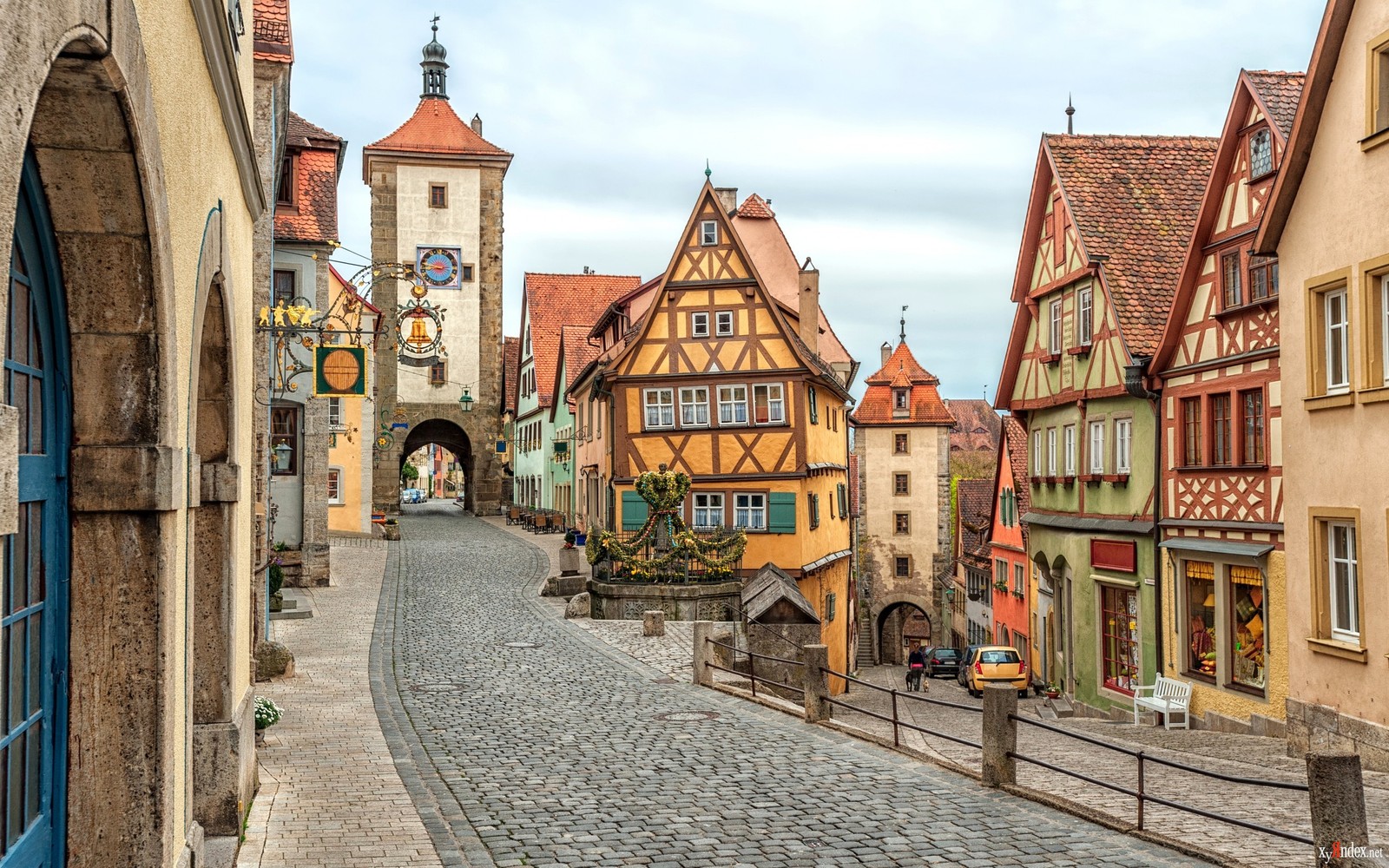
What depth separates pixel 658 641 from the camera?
70.2 ft

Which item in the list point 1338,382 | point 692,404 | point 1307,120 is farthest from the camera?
point 692,404

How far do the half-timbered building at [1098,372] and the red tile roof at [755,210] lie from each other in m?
16.2

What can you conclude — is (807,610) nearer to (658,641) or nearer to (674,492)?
(658,641)

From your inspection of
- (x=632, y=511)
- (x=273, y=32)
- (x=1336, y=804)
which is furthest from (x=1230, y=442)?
(x=632, y=511)

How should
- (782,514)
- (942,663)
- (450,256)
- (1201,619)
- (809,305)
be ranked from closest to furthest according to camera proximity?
(1201,619), (782,514), (809,305), (942,663), (450,256)

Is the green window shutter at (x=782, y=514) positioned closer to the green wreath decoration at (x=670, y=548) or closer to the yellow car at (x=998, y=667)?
the green wreath decoration at (x=670, y=548)

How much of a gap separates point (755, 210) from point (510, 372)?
29.2 meters

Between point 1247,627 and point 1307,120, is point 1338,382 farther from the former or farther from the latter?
point 1247,627

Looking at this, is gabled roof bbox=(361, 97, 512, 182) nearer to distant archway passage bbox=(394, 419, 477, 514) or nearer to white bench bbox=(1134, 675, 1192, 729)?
distant archway passage bbox=(394, 419, 477, 514)

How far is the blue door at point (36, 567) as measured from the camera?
4039 mm

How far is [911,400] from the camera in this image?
177ft

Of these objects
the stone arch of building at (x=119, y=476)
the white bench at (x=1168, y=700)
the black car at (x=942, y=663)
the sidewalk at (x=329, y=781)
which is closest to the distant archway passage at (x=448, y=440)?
the black car at (x=942, y=663)

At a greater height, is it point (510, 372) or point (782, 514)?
point (510, 372)

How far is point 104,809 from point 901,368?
167 feet
